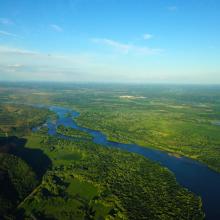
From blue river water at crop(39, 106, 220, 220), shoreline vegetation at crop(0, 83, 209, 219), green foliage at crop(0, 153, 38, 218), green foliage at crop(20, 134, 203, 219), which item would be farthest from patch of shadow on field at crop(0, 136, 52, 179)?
blue river water at crop(39, 106, 220, 220)

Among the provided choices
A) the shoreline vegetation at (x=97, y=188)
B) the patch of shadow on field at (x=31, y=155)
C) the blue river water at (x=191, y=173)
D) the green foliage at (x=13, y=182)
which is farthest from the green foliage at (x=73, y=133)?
the green foliage at (x=13, y=182)

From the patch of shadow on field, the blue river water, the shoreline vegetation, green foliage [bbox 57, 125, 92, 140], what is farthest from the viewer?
green foliage [bbox 57, 125, 92, 140]

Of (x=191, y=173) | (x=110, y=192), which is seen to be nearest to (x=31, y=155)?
(x=110, y=192)

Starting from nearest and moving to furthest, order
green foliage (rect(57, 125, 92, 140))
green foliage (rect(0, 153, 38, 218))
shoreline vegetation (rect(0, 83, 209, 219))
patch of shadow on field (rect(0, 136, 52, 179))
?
shoreline vegetation (rect(0, 83, 209, 219)) → green foliage (rect(0, 153, 38, 218)) → patch of shadow on field (rect(0, 136, 52, 179)) → green foliage (rect(57, 125, 92, 140))

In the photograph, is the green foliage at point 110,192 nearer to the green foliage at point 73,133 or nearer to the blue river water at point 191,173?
the blue river water at point 191,173

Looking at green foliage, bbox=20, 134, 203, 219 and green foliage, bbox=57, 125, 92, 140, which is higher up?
green foliage, bbox=57, 125, 92, 140

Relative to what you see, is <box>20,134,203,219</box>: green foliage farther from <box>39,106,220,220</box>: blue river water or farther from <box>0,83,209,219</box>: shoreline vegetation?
<box>39,106,220,220</box>: blue river water

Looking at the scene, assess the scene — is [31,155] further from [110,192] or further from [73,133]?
[110,192]

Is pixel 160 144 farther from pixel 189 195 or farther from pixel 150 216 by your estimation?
pixel 150 216
